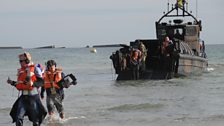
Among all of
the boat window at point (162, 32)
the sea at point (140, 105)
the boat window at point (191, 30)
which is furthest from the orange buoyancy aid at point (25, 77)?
the boat window at point (162, 32)

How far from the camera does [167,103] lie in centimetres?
1369

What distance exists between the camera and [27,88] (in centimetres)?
855

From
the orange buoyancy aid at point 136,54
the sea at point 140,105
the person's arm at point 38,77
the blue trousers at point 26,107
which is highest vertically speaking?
Answer: the person's arm at point 38,77

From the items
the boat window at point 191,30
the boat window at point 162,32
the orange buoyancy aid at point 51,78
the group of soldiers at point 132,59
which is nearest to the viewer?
the orange buoyancy aid at point 51,78

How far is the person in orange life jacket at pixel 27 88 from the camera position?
27.9 ft

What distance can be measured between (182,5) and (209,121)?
15489 mm

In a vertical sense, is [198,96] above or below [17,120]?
below

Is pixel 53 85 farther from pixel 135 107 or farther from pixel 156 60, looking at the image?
pixel 156 60

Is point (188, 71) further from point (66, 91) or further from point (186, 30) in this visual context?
point (66, 91)

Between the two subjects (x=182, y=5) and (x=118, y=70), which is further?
(x=182, y=5)

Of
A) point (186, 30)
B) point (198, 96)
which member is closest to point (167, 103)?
point (198, 96)

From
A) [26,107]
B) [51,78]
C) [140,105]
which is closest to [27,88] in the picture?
[26,107]

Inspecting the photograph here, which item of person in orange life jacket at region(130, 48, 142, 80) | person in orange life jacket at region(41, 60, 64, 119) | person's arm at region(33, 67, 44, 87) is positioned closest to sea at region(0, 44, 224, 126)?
person in orange life jacket at region(41, 60, 64, 119)

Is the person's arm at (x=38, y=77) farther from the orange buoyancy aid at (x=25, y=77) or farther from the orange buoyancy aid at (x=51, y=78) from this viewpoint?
the orange buoyancy aid at (x=51, y=78)
